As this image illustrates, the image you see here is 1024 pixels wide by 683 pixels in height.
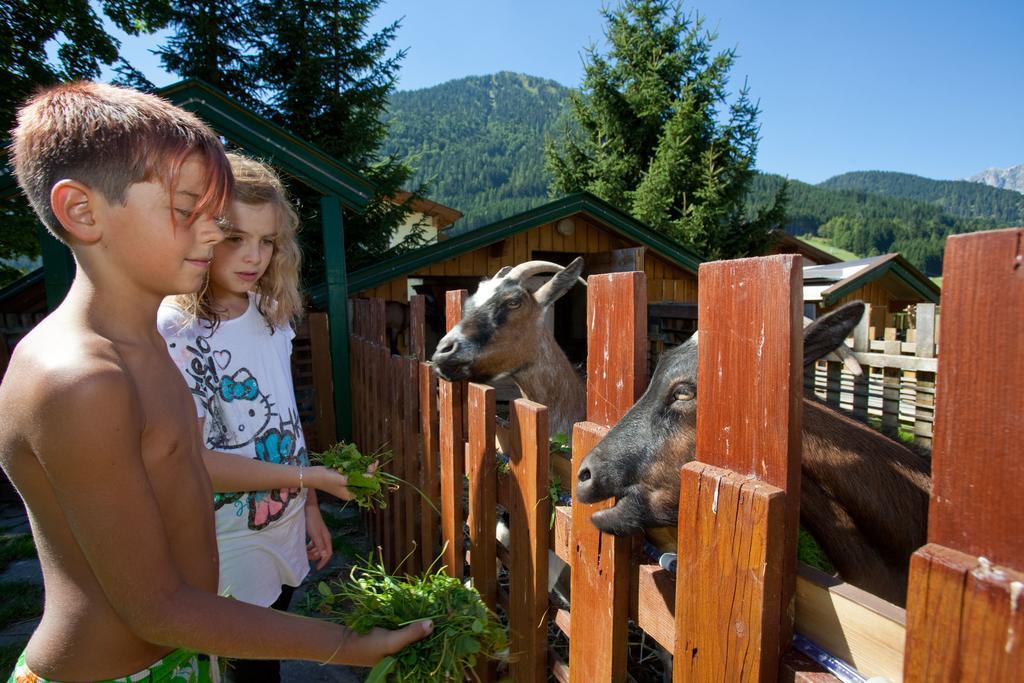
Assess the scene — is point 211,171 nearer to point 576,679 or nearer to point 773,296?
point 773,296

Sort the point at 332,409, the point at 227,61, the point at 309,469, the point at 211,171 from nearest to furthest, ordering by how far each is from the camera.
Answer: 1. the point at 211,171
2. the point at 309,469
3. the point at 332,409
4. the point at 227,61

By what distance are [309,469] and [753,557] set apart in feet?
5.21

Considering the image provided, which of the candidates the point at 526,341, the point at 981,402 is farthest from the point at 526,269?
the point at 981,402

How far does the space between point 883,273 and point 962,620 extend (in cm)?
1517

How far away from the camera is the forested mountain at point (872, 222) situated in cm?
5516

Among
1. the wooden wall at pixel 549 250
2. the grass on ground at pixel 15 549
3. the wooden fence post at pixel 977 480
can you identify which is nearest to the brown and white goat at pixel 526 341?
the wooden fence post at pixel 977 480

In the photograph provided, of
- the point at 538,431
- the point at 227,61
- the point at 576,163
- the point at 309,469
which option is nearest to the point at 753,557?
the point at 538,431

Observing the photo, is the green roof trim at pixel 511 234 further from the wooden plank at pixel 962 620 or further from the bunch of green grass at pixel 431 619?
the wooden plank at pixel 962 620

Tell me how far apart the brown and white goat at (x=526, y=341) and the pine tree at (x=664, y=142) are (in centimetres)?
1319

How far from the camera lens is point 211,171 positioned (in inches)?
48.8

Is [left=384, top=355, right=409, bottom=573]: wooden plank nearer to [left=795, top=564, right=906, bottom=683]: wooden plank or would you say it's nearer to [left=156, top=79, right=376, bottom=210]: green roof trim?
[left=795, top=564, right=906, bottom=683]: wooden plank

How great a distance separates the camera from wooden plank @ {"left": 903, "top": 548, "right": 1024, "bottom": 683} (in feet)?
2.19

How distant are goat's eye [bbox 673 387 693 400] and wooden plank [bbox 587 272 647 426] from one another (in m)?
0.17

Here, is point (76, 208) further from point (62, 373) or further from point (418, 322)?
point (418, 322)
